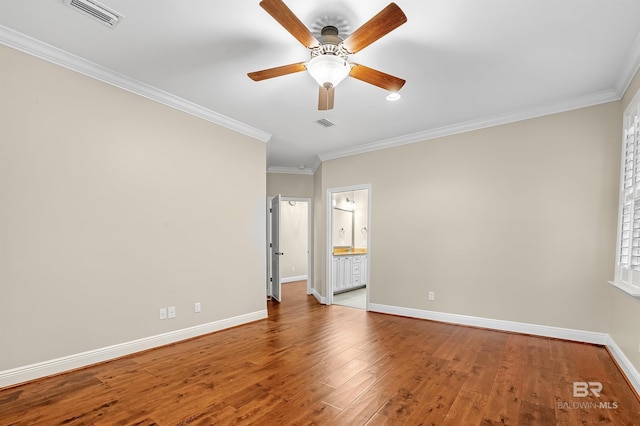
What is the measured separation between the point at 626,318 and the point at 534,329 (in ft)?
3.40

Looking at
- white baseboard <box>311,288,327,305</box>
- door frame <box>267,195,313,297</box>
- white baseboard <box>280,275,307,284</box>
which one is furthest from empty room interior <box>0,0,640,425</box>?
white baseboard <box>280,275,307,284</box>

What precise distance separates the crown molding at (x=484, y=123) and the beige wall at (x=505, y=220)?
0.08 m

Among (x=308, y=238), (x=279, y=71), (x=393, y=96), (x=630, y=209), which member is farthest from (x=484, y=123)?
(x=308, y=238)

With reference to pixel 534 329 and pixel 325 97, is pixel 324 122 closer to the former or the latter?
pixel 325 97

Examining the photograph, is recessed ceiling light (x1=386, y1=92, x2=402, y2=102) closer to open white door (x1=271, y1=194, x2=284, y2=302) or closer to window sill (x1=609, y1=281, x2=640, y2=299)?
window sill (x1=609, y1=281, x2=640, y2=299)

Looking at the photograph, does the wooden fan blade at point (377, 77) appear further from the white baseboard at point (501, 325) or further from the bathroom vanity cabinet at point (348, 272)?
the bathroom vanity cabinet at point (348, 272)

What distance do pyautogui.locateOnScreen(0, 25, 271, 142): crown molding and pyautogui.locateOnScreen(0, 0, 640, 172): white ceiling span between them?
1 centimetres

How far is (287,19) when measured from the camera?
5.67 feet

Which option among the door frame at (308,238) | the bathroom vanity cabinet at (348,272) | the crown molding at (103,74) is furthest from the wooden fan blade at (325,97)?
the bathroom vanity cabinet at (348,272)

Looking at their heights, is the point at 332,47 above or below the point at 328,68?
above

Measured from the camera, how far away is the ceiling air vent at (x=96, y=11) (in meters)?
1.98

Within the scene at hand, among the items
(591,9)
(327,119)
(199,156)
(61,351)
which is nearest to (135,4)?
(199,156)

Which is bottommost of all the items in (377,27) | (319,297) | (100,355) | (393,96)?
(319,297)

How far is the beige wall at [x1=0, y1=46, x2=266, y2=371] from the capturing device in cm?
238
